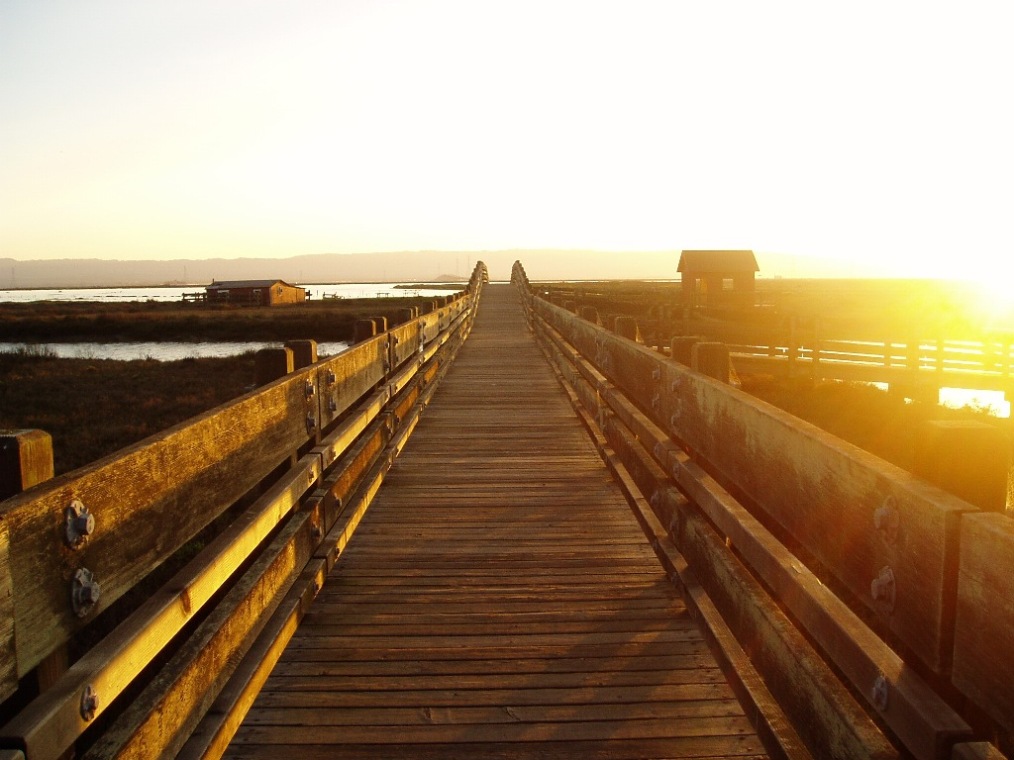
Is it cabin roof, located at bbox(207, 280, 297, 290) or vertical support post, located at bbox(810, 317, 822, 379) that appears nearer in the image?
vertical support post, located at bbox(810, 317, 822, 379)

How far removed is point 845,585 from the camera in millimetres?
2543

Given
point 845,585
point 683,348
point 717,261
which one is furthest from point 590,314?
point 717,261

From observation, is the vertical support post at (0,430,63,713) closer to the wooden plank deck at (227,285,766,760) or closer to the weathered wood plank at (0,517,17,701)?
the weathered wood plank at (0,517,17,701)

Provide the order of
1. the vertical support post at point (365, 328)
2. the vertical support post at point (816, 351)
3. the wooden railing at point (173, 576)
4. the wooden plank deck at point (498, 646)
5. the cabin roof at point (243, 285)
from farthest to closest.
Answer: the cabin roof at point (243, 285) → the vertical support post at point (816, 351) → the vertical support post at point (365, 328) → the wooden plank deck at point (498, 646) → the wooden railing at point (173, 576)

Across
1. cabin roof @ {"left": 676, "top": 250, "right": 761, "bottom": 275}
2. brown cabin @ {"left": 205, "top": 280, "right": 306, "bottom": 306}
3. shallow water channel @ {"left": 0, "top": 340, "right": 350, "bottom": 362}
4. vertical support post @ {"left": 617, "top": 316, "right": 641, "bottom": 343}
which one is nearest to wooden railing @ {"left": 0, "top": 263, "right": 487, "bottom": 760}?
vertical support post @ {"left": 617, "top": 316, "right": 641, "bottom": 343}

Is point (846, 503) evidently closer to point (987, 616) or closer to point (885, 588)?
point (885, 588)

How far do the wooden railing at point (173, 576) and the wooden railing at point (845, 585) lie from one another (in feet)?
5.65

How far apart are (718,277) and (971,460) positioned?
48.0 metres

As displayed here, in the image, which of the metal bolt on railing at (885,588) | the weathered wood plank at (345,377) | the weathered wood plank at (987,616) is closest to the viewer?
the weathered wood plank at (987,616)

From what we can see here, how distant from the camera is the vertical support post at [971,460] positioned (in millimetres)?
1730

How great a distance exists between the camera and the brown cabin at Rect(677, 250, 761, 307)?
46688 mm

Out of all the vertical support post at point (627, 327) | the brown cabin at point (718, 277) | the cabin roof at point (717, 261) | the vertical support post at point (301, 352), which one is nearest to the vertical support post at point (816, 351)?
the vertical support post at point (627, 327)

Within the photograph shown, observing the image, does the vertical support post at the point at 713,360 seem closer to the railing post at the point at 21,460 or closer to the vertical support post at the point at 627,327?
the railing post at the point at 21,460

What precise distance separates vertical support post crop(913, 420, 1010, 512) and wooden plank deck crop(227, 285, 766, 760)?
1480 millimetres
